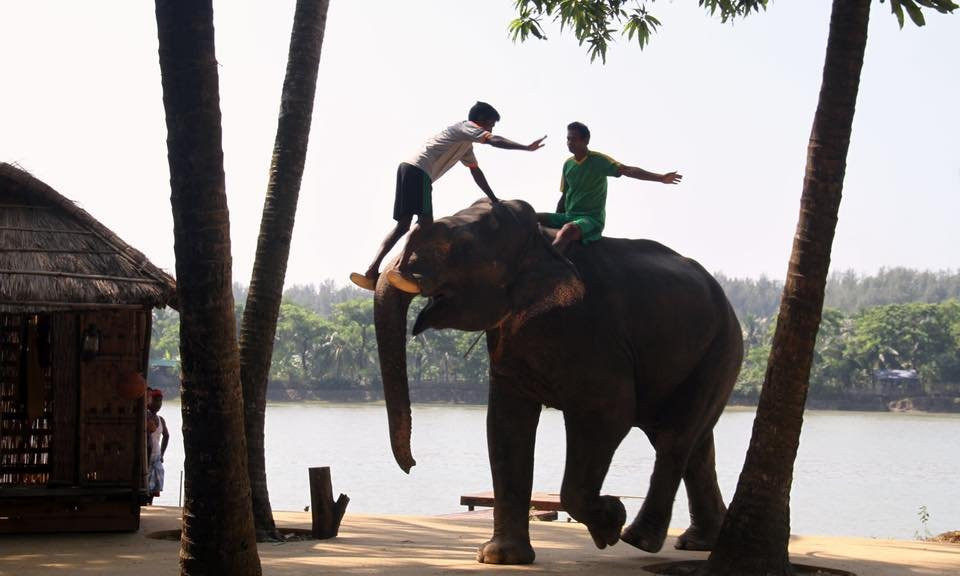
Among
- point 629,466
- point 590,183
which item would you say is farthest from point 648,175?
point 629,466

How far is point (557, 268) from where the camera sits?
8742 mm

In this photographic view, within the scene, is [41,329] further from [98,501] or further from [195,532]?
[195,532]

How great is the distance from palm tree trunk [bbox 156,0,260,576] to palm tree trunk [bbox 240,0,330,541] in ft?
15.2

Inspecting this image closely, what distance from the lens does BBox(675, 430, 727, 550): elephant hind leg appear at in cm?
1021

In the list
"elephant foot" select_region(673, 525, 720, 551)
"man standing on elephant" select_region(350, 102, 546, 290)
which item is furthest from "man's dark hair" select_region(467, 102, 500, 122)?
"elephant foot" select_region(673, 525, 720, 551)

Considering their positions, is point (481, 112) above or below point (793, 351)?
above

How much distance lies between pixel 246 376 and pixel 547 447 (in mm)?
42477

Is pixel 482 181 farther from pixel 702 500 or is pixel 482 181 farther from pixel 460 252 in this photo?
pixel 702 500

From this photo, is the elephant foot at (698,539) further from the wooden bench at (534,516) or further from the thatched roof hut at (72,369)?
the wooden bench at (534,516)

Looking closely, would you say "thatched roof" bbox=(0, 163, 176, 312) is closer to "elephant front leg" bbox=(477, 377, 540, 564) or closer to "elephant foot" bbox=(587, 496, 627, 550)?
"elephant front leg" bbox=(477, 377, 540, 564)

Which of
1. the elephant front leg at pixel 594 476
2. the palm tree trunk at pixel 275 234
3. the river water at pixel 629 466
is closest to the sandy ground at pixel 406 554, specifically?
the elephant front leg at pixel 594 476

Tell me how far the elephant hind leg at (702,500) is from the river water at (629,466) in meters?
10.2

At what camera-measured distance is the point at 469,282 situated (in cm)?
849

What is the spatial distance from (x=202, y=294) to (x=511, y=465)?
322 centimetres
